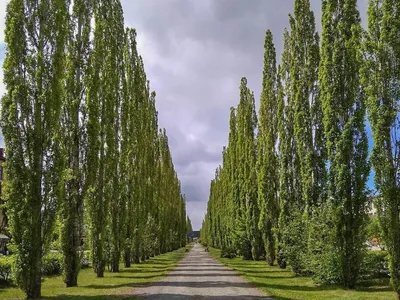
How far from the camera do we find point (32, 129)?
1448cm

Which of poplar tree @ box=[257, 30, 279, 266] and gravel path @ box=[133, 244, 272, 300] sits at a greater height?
poplar tree @ box=[257, 30, 279, 266]

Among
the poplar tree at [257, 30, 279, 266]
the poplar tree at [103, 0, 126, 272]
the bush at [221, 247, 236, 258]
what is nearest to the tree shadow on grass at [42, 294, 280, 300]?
the poplar tree at [103, 0, 126, 272]

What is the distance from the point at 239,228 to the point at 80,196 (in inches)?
891

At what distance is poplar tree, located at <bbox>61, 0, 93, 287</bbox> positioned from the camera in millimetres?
17875

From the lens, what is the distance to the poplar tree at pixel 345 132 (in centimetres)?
1614

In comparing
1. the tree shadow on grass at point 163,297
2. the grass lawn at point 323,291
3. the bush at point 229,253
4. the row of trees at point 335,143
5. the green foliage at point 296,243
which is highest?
the row of trees at point 335,143

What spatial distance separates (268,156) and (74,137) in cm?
1543

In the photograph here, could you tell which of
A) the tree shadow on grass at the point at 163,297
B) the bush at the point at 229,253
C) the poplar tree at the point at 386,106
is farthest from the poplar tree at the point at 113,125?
the bush at the point at 229,253

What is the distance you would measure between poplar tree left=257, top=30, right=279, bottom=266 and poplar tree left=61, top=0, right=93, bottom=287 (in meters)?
14.6

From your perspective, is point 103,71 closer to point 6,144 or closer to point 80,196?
point 80,196

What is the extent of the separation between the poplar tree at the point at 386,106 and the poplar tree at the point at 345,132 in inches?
70.6

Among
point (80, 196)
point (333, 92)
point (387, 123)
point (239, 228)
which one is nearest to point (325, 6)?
point (333, 92)

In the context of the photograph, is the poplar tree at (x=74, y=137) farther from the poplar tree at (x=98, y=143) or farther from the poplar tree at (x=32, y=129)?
the poplar tree at (x=32, y=129)

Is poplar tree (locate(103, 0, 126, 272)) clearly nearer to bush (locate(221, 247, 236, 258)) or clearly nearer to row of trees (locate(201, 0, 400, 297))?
row of trees (locate(201, 0, 400, 297))
